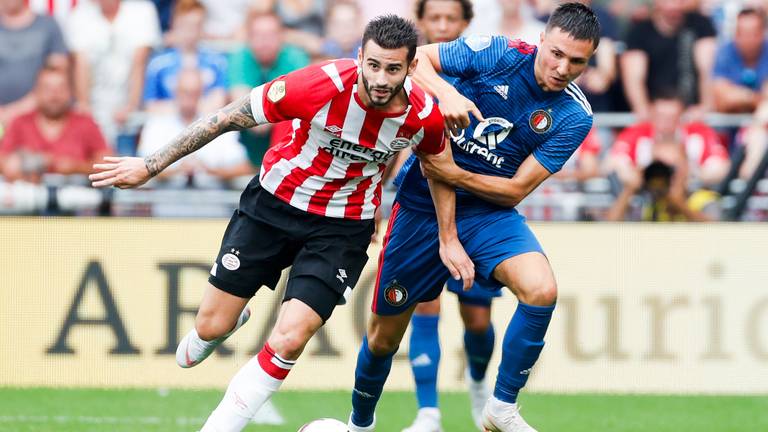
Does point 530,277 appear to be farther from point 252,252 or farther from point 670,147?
point 670,147

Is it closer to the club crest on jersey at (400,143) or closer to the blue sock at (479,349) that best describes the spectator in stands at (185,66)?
the blue sock at (479,349)

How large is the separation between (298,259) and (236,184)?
445 cm

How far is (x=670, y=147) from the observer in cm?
1041

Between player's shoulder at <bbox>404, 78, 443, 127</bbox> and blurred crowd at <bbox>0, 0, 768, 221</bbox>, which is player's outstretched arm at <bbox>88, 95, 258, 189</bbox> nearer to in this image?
player's shoulder at <bbox>404, 78, 443, 127</bbox>

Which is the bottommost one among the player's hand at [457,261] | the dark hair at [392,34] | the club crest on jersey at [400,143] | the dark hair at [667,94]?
the dark hair at [667,94]

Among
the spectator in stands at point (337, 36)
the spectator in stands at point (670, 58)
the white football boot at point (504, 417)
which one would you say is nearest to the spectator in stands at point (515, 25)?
the spectator in stands at point (670, 58)

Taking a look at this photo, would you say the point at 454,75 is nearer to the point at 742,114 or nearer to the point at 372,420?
the point at 372,420

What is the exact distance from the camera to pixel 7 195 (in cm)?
1001

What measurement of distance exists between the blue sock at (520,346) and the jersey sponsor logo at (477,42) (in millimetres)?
1264

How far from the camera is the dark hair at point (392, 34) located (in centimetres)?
541

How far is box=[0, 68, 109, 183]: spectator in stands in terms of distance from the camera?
10.4 metres

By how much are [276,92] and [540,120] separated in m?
1.33

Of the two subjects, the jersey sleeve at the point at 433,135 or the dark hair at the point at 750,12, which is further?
the dark hair at the point at 750,12

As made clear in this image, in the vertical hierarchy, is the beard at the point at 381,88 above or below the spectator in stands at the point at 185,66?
above
